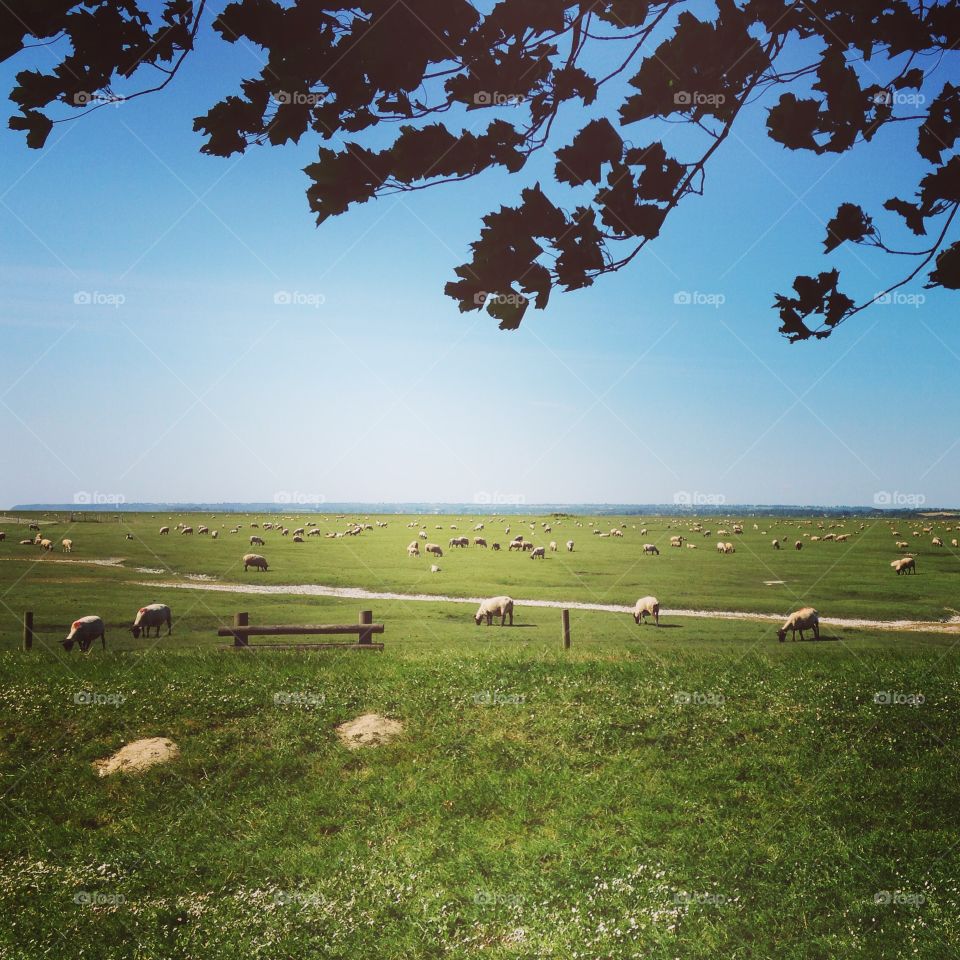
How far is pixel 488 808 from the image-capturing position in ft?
49.6

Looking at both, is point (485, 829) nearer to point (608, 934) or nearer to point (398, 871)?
point (398, 871)

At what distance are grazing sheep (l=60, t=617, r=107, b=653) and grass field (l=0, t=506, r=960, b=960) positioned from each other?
4.49 meters

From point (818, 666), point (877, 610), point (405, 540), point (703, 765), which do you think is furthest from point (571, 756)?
point (405, 540)

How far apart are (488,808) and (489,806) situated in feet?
0.25

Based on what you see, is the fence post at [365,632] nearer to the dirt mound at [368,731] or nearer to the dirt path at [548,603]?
the dirt mound at [368,731]

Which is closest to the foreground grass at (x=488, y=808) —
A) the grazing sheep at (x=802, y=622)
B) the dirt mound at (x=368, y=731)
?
the dirt mound at (x=368, y=731)

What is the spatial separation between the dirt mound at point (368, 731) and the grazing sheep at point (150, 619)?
683 inches

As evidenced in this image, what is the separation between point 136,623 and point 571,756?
24.3 meters

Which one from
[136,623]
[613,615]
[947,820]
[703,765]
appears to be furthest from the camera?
[613,615]

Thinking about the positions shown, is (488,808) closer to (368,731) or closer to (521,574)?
(368,731)

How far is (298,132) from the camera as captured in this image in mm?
4531

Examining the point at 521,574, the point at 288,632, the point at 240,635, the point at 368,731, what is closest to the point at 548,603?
the point at 521,574

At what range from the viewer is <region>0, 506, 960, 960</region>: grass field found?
1090cm

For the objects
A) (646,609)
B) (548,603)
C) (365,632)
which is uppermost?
(365,632)
